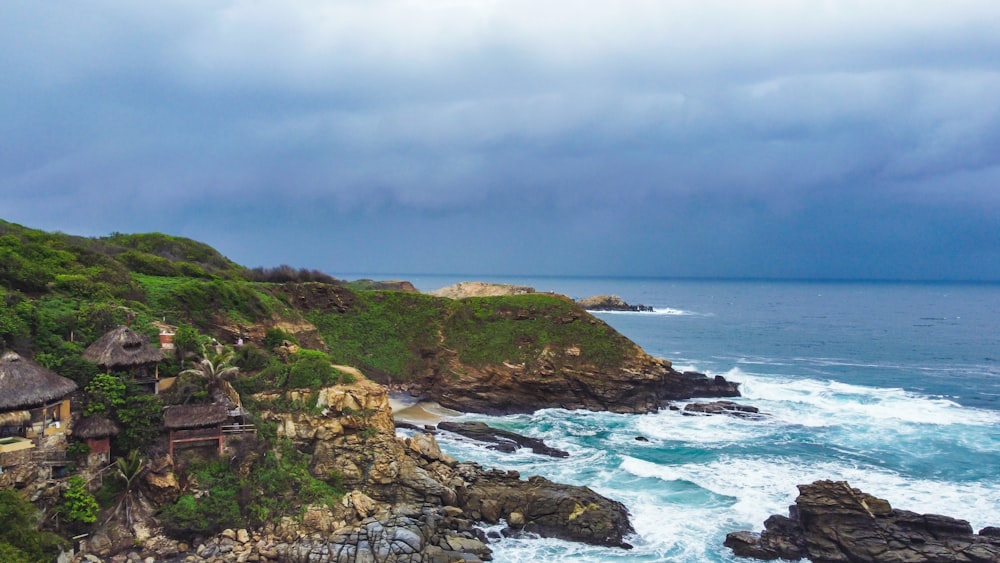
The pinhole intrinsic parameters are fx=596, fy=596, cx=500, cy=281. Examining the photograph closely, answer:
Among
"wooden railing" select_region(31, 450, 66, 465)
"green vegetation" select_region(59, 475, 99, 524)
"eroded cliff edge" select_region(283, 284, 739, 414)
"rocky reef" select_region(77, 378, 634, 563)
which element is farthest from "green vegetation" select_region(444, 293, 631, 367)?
"wooden railing" select_region(31, 450, 66, 465)

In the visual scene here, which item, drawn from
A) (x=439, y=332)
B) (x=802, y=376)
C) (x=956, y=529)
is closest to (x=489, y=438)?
(x=439, y=332)

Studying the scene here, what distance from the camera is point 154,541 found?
23.8 m

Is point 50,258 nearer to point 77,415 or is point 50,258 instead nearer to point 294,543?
point 77,415

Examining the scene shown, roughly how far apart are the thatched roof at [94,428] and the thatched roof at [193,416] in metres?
A: 2.01

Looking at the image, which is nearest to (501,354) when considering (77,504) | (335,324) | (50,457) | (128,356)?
(335,324)

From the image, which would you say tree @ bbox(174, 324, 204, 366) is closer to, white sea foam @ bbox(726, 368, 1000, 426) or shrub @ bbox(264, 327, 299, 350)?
shrub @ bbox(264, 327, 299, 350)

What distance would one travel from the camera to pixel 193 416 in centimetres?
2648

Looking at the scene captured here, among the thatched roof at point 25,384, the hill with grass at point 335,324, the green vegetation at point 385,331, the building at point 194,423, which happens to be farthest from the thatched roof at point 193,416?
the green vegetation at point 385,331

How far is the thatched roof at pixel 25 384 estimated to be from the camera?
2303 centimetres

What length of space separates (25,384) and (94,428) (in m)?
3.07

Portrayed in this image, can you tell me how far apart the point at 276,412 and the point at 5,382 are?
35.4ft

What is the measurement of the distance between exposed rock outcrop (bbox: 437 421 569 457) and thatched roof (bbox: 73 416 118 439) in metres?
21.5

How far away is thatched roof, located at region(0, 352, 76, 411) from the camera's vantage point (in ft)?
75.6

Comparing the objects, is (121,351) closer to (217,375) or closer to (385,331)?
(217,375)
